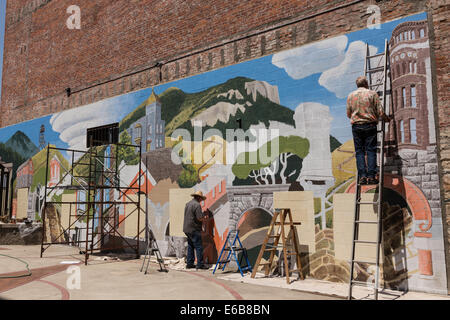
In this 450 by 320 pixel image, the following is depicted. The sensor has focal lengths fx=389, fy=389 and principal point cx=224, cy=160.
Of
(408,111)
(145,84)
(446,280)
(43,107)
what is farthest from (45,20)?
(446,280)

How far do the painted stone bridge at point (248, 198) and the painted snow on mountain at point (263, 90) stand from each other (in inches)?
81.3

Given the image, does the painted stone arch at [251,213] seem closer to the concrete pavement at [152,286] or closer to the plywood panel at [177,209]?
the concrete pavement at [152,286]

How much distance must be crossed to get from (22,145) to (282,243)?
13813 millimetres

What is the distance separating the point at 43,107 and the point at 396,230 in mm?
15998

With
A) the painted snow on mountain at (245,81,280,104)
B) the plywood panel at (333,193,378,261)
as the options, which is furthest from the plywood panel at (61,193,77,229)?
the plywood panel at (333,193,378,261)

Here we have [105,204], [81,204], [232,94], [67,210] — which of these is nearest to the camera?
[232,94]

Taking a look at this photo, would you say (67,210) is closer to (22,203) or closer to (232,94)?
(22,203)

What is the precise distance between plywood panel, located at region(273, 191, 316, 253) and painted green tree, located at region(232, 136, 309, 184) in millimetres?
385

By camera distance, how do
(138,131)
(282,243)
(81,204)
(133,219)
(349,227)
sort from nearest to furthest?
(349,227)
(282,243)
(133,219)
(138,131)
(81,204)

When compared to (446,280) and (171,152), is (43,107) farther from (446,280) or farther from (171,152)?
(446,280)

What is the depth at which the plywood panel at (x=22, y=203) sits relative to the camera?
1673 centimetres

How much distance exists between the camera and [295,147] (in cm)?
871

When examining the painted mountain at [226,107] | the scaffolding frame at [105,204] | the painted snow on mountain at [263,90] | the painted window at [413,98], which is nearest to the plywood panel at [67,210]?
the scaffolding frame at [105,204]

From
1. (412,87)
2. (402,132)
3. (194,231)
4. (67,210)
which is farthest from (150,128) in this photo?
(412,87)
